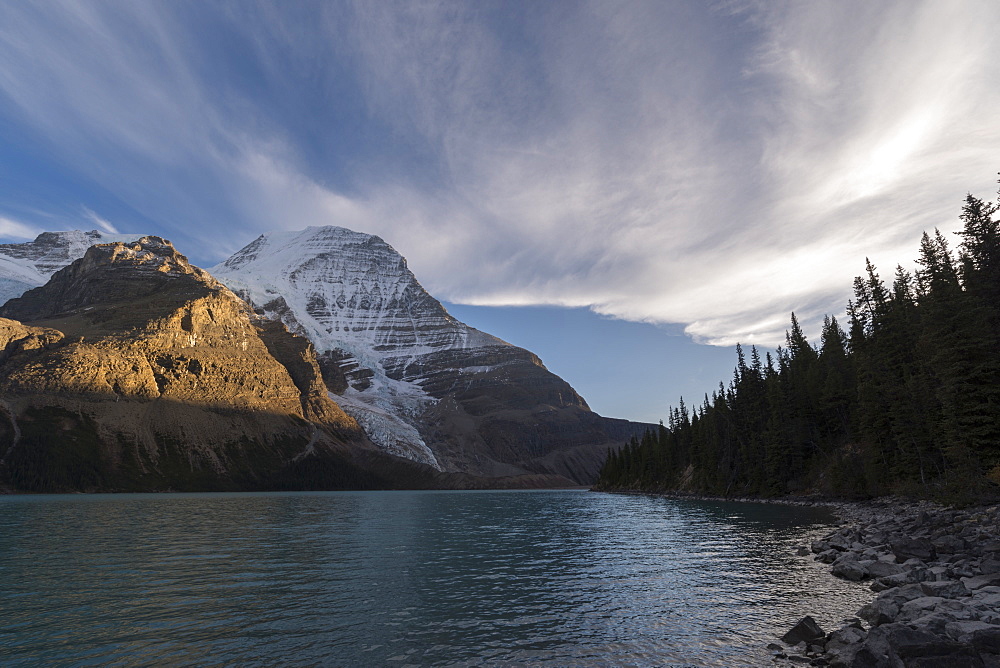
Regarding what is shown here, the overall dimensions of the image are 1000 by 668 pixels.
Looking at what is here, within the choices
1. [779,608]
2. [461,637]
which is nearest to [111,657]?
[461,637]

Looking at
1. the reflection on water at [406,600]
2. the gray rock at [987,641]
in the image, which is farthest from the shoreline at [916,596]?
the reflection on water at [406,600]

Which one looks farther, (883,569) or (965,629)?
(883,569)

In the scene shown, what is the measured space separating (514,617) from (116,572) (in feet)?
82.2

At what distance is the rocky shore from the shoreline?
1.0 inches

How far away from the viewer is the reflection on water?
1728 centimetres

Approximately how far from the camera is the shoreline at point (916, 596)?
13.6 metres

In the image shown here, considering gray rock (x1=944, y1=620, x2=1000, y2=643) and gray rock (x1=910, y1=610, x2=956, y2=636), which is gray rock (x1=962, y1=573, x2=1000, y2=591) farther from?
gray rock (x1=944, y1=620, x2=1000, y2=643)

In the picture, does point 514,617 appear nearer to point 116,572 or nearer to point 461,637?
point 461,637

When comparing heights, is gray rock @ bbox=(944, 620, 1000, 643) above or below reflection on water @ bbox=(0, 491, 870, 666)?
above

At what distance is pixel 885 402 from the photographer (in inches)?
2579

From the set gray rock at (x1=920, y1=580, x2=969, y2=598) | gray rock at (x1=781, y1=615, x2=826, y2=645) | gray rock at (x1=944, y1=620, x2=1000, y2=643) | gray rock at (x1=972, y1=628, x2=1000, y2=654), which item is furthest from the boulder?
gray rock at (x1=972, y1=628, x2=1000, y2=654)

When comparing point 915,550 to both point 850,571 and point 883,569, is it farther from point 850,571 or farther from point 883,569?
point 850,571

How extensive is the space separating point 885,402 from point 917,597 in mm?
56871

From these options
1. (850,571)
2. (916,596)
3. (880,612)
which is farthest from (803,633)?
(850,571)
